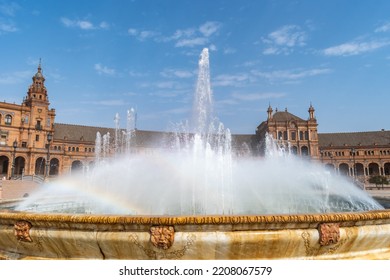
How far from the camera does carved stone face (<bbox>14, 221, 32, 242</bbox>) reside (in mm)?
5070

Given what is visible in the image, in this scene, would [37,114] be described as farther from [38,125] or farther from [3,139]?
[3,139]

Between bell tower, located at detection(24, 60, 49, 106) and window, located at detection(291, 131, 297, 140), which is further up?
bell tower, located at detection(24, 60, 49, 106)

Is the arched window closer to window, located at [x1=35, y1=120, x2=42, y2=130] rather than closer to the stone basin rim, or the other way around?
window, located at [x1=35, y1=120, x2=42, y2=130]

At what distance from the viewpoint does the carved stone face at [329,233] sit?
472 centimetres

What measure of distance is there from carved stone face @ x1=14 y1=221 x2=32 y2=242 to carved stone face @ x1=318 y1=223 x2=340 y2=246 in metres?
5.05

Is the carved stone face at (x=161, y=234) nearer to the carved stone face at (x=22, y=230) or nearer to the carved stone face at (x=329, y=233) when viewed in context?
the carved stone face at (x=22, y=230)

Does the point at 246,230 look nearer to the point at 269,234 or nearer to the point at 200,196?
the point at 269,234

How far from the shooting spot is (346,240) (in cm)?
492

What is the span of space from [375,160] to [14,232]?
248 feet

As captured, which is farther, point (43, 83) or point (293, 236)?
point (43, 83)

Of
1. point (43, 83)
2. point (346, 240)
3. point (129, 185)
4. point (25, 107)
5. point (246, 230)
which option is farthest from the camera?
point (43, 83)

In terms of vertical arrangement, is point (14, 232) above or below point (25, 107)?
below

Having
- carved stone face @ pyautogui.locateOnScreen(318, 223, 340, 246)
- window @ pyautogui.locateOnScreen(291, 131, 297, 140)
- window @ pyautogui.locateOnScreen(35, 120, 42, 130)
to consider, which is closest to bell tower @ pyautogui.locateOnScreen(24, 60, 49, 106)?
window @ pyautogui.locateOnScreen(35, 120, 42, 130)

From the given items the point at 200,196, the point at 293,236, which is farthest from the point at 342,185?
the point at 293,236
